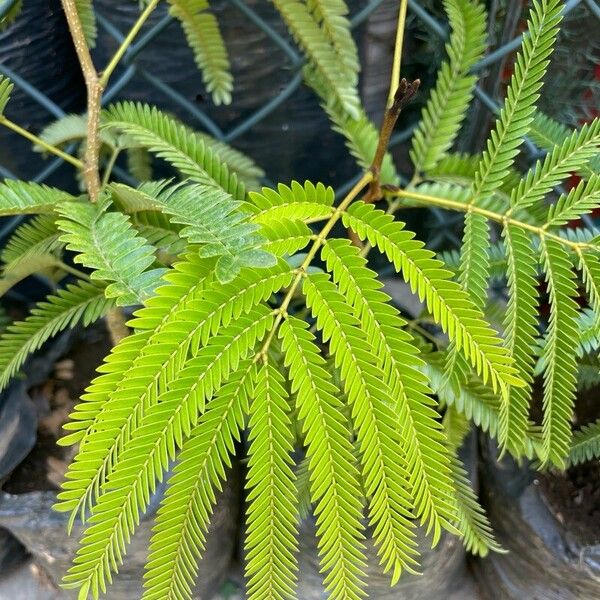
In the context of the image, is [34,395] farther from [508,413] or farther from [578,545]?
[578,545]

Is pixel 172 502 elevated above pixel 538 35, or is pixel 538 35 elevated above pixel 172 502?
pixel 538 35

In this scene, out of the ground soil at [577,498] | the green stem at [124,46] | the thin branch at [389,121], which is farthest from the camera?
the ground soil at [577,498]

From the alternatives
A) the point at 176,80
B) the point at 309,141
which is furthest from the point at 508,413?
the point at 176,80

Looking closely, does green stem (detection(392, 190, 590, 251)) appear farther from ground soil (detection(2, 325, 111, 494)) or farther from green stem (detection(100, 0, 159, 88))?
ground soil (detection(2, 325, 111, 494))

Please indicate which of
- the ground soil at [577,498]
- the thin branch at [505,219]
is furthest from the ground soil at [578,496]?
the thin branch at [505,219]

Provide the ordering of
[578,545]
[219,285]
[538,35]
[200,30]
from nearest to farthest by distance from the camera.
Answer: [219,285] → [538,35] → [200,30] → [578,545]

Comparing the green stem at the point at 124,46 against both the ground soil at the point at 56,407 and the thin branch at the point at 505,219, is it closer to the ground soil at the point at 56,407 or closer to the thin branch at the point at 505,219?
the thin branch at the point at 505,219
